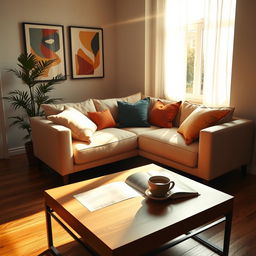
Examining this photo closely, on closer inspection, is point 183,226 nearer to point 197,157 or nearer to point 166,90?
point 197,157

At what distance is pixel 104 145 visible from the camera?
3.16m

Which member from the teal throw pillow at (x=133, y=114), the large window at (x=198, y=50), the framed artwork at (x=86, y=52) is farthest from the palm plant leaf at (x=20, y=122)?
the large window at (x=198, y=50)

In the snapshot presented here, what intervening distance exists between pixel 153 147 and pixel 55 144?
1045mm

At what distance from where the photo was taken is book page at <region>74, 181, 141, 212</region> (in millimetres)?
1791

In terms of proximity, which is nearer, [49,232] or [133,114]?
[49,232]

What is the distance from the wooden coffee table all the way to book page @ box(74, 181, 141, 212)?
37 mm

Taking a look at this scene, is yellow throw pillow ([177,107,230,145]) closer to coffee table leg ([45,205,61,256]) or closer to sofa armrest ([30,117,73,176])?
sofa armrest ([30,117,73,176])

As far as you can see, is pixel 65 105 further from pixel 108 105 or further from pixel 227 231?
pixel 227 231

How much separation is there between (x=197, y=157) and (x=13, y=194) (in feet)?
6.04

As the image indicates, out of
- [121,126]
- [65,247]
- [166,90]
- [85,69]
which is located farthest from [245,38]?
[65,247]

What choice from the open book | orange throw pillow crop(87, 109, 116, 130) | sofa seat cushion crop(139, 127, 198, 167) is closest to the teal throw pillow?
orange throw pillow crop(87, 109, 116, 130)

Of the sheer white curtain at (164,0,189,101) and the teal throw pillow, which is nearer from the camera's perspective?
the teal throw pillow

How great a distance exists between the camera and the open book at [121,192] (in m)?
1.81

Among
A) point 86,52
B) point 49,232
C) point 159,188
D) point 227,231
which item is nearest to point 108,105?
point 86,52
